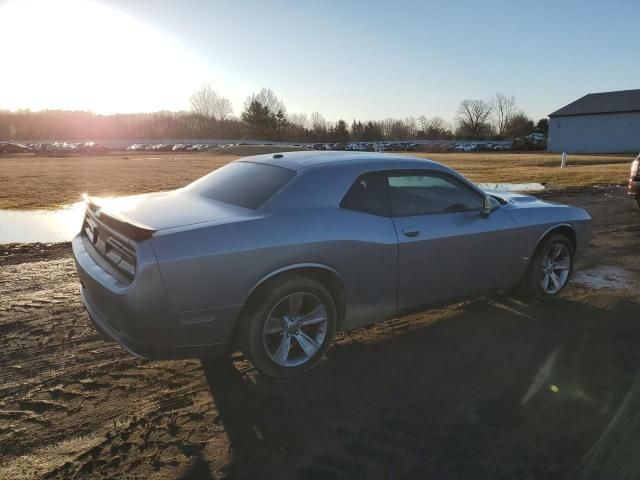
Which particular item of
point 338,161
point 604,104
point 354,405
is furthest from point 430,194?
point 604,104

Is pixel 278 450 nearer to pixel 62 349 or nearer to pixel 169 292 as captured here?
pixel 169 292

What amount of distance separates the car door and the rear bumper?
1630 mm

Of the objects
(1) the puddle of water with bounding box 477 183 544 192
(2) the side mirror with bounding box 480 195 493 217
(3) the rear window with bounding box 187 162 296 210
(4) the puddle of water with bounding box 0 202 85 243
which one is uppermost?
(3) the rear window with bounding box 187 162 296 210

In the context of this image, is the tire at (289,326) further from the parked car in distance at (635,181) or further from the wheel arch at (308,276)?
the parked car in distance at (635,181)

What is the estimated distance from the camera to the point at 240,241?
10.4 ft

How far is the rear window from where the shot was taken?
12.2 feet

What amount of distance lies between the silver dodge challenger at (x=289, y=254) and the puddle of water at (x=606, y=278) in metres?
1.63

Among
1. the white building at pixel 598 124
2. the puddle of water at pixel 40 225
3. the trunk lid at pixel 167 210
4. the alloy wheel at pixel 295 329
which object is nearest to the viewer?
the trunk lid at pixel 167 210

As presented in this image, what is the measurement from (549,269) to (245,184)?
3.28m

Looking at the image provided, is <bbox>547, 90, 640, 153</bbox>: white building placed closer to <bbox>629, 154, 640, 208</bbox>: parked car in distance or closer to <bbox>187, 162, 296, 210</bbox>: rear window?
<bbox>629, 154, 640, 208</bbox>: parked car in distance

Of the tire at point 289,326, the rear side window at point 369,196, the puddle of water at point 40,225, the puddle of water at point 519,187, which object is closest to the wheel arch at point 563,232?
the rear side window at point 369,196

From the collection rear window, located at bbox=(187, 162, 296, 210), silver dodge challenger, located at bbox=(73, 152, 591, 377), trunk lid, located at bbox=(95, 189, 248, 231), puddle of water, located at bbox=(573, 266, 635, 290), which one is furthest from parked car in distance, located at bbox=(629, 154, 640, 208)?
trunk lid, located at bbox=(95, 189, 248, 231)

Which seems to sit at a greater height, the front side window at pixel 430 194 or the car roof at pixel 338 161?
the car roof at pixel 338 161

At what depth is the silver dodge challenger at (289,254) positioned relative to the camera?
306 cm
